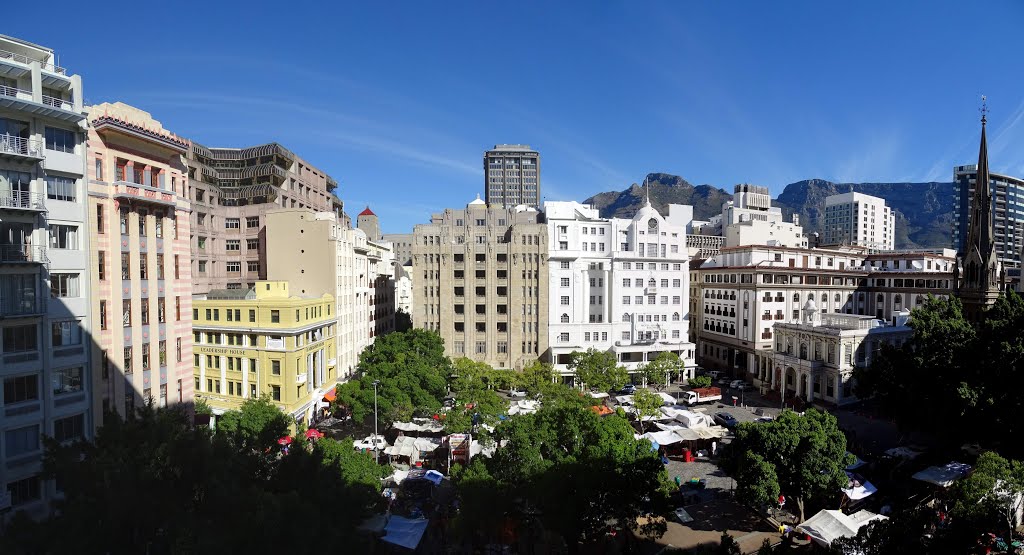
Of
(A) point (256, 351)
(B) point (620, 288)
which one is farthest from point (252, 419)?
(B) point (620, 288)

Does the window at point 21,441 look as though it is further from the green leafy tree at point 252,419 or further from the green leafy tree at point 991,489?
the green leafy tree at point 991,489

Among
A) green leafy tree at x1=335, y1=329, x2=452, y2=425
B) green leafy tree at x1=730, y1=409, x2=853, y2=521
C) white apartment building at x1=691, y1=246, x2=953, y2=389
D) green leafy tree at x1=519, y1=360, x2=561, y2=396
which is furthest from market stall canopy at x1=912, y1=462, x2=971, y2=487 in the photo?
green leafy tree at x1=335, y1=329, x2=452, y2=425

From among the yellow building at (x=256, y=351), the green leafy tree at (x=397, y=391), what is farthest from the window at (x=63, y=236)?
the green leafy tree at (x=397, y=391)

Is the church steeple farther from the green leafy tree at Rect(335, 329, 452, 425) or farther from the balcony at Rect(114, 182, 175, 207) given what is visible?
the balcony at Rect(114, 182, 175, 207)

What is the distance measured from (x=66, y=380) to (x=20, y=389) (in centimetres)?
235

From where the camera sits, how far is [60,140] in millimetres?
28297

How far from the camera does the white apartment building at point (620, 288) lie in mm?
72688

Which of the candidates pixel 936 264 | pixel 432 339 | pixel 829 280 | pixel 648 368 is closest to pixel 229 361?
pixel 432 339

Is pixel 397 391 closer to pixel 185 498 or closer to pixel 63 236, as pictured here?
pixel 185 498

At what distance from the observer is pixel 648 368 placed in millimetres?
62969

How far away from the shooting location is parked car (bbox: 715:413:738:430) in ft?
163

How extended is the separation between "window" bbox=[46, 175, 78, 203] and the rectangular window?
31.7 ft

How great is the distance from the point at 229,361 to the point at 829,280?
80.5 m

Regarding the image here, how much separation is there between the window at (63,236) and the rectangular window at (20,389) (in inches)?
277
